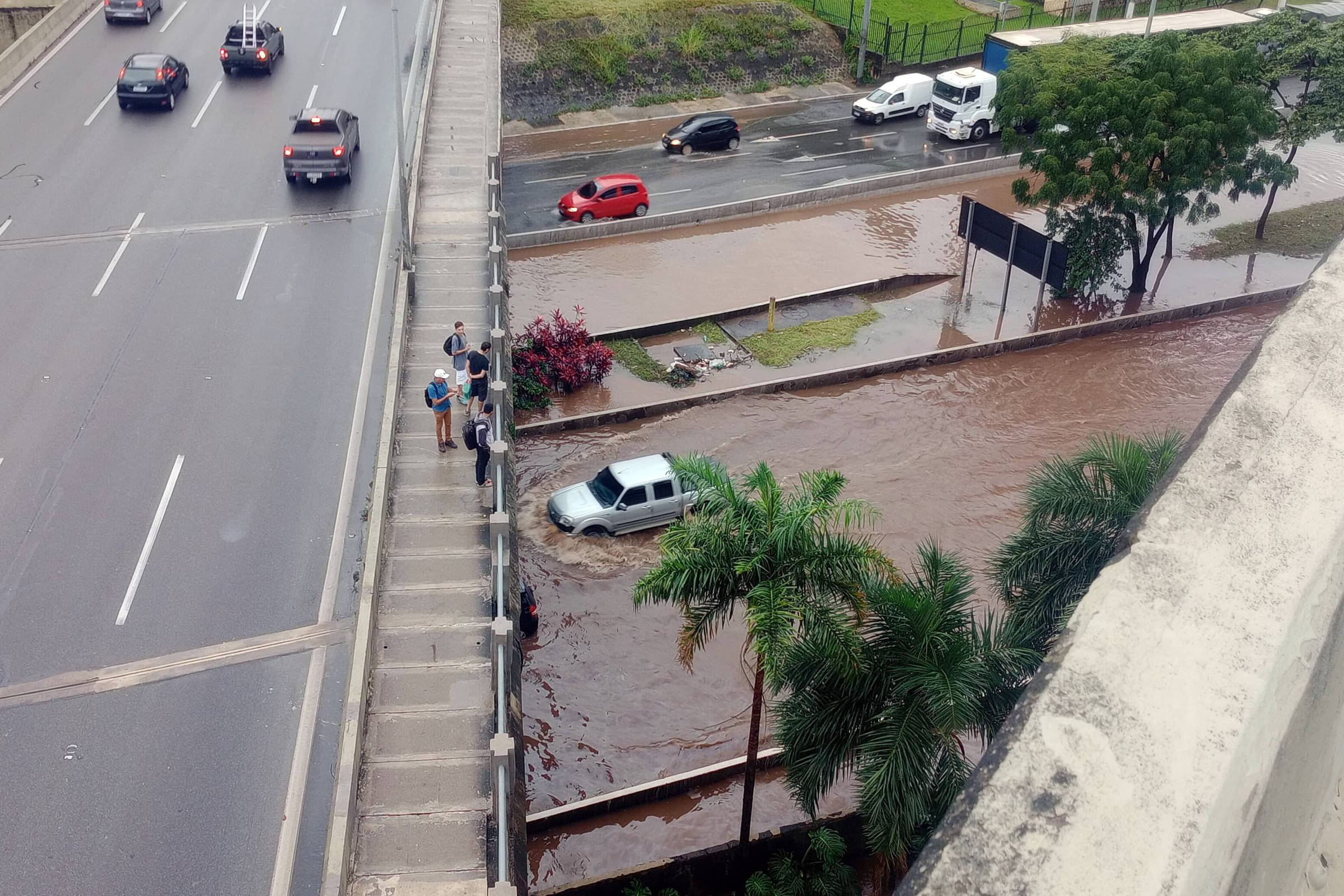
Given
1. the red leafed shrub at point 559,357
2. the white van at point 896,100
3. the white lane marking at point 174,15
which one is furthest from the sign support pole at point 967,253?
the white lane marking at point 174,15

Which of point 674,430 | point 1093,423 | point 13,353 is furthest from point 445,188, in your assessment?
point 1093,423

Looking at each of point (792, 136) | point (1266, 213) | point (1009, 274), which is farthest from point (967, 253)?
point (792, 136)

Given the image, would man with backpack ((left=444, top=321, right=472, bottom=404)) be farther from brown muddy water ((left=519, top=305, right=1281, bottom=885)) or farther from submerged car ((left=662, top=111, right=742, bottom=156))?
submerged car ((left=662, top=111, right=742, bottom=156))

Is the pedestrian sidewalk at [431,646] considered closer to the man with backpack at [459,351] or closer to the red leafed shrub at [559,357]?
the man with backpack at [459,351]

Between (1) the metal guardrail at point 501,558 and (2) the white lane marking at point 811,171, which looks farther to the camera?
(2) the white lane marking at point 811,171

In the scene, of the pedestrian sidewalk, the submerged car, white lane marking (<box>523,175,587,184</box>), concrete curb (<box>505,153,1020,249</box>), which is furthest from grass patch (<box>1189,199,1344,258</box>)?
the pedestrian sidewalk

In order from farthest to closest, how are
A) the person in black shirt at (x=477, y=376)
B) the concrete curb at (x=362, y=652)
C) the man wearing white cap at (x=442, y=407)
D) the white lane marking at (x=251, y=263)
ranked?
the white lane marking at (x=251, y=263), the person in black shirt at (x=477, y=376), the man wearing white cap at (x=442, y=407), the concrete curb at (x=362, y=652)
